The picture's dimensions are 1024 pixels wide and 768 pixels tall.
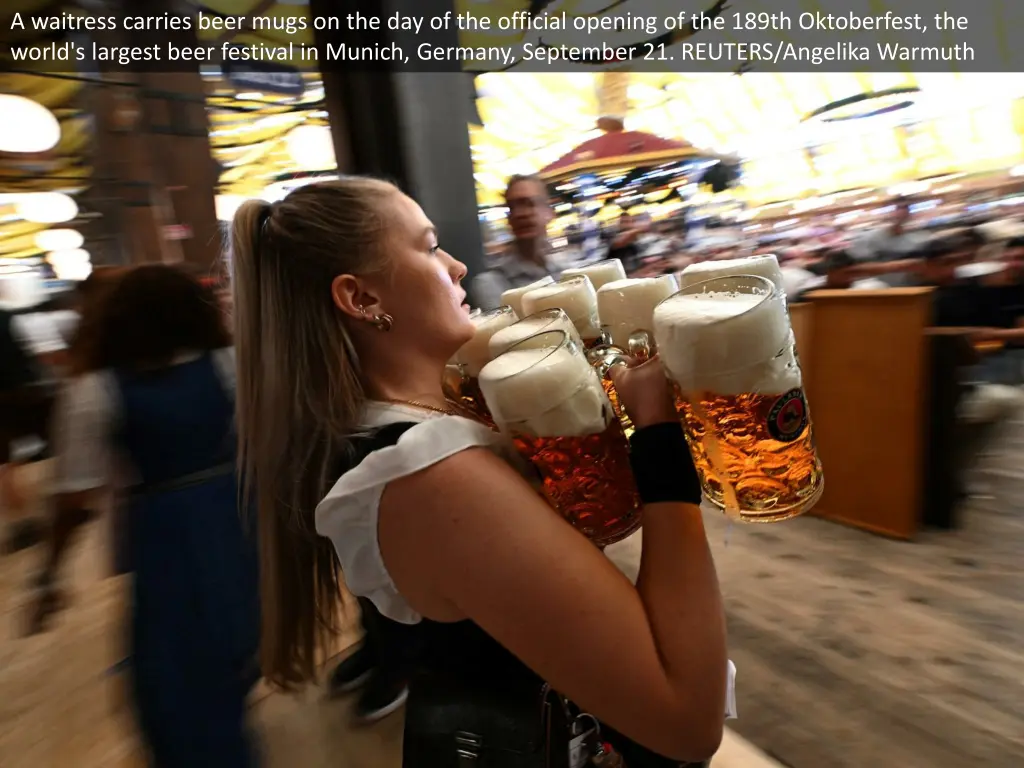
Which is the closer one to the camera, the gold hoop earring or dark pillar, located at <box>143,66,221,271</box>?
the gold hoop earring

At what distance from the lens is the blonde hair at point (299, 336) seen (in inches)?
29.5

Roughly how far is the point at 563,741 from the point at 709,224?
17.3 ft

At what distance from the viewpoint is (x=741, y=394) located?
0.60 metres

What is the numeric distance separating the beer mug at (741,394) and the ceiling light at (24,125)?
4.05 meters

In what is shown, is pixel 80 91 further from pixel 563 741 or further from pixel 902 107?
pixel 902 107

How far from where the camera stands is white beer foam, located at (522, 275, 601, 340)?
89 cm

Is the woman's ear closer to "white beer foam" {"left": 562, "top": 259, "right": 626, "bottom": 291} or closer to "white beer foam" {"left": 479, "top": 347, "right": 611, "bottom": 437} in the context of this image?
"white beer foam" {"left": 479, "top": 347, "right": 611, "bottom": 437}

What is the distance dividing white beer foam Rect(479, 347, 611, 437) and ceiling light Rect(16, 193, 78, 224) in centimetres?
662

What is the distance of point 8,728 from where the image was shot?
217 cm

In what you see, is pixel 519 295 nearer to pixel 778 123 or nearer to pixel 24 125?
pixel 24 125

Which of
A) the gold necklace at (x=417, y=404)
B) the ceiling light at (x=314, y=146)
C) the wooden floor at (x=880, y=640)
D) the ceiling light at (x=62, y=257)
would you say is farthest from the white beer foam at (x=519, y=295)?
the ceiling light at (x=62, y=257)

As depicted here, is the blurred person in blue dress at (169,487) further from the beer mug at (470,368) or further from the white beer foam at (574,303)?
the white beer foam at (574,303)

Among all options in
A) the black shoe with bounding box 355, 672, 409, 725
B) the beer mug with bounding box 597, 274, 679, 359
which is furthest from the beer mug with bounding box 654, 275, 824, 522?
the black shoe with bounding box 355, 672, 409, 725

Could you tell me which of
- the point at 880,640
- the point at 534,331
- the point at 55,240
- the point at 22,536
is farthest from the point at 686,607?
the point at 55,240
